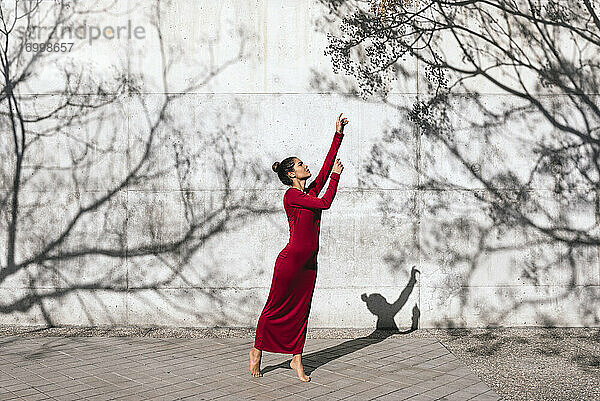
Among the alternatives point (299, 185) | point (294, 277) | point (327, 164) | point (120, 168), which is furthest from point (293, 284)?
point (120, 168)

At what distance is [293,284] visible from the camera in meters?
5.87

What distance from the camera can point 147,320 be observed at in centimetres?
811

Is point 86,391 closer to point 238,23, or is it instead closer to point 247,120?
point 247,120

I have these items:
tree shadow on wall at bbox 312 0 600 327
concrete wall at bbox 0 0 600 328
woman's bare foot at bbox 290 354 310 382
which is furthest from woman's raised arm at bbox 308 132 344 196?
tree shadow on wall at bbox 312 0 600 327

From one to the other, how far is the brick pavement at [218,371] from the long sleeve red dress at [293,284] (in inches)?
14.3

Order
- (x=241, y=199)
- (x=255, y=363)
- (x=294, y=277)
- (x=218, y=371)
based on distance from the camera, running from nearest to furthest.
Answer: (x=294, y=277) < (x=255, y=363) < (x=218, y=371) < (x=241, y=199)

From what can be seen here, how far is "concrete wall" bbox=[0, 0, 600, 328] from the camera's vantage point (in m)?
8.09

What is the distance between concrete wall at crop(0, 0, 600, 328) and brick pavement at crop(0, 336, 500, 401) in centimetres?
67

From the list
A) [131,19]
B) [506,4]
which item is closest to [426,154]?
[506,4]

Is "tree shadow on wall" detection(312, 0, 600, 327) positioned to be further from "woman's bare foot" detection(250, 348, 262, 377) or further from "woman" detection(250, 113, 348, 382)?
"woman's bare foot" detection(250, 348, 262, 377)

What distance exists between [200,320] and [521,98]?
461 cm

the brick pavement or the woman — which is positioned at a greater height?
the woman

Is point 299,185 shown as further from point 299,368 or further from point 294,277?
point 299,368

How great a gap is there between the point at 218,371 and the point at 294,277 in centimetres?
119
